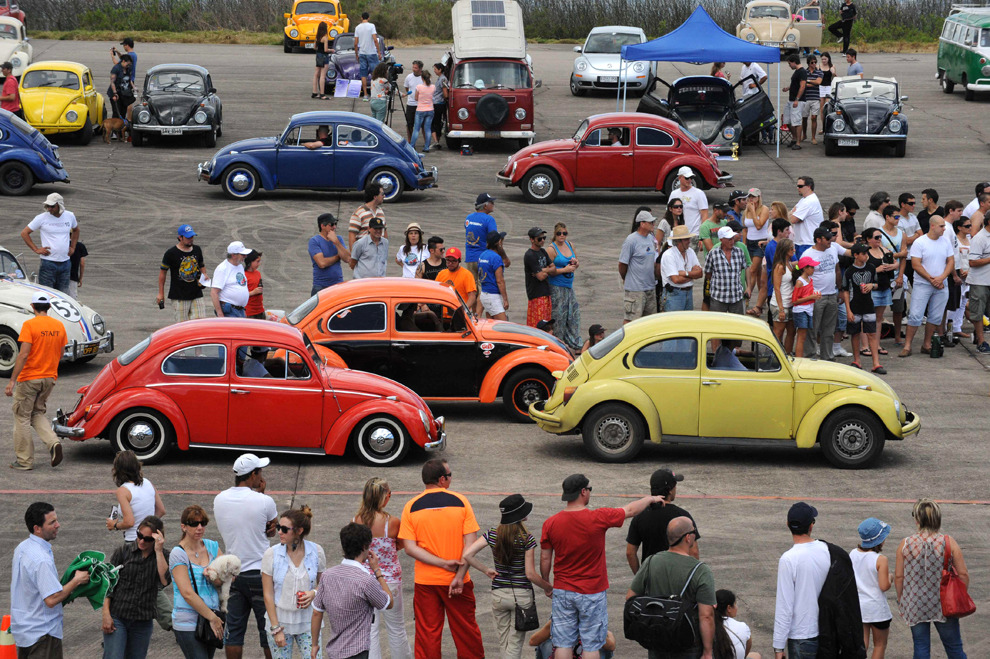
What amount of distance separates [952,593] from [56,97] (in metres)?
23.4

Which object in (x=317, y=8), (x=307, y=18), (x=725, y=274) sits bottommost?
(x=725, y=274)

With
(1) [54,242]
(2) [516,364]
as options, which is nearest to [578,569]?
(2) [516,364]

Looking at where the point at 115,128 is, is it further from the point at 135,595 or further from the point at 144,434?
the point at 135,595

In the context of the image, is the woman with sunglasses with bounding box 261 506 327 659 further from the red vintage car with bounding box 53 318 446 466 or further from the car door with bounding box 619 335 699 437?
the car door with bounding box 619 335 699 437

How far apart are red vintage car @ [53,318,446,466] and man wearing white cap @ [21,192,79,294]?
4660 millimetres

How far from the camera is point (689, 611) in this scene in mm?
7113

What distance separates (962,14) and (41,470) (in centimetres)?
2904

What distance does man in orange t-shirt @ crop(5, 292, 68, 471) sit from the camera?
1173 cm

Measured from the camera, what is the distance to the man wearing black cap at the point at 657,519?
7.99 metres

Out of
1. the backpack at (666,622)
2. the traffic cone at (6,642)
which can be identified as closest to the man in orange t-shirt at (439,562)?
the backpack at (666,622)

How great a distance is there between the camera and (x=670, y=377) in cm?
1243

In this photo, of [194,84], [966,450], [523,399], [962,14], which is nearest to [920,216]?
[966,450]

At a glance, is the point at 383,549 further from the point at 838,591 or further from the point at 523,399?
the point at 523,399

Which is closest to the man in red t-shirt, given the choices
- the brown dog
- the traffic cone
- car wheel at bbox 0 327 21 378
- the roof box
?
the traffic cone
